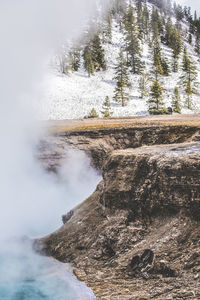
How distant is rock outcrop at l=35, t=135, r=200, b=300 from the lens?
6594 millimetres

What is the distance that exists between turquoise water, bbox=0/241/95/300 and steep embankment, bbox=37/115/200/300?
11.9 inches

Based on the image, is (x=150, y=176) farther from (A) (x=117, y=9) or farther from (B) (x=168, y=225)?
(A) (x=117, y=9)

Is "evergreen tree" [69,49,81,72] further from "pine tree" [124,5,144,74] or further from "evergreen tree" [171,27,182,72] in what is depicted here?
"evergreen tree" [171,27,182,72]

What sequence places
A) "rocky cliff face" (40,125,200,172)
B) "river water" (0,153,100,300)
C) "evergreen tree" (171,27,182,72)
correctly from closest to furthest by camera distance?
"river water" (0,153,100,300)
"rocky cliff face" (40,125,200,172)
"evergreen tree" (171,27,182,72)

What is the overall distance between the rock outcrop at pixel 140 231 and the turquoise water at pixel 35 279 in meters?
0.30

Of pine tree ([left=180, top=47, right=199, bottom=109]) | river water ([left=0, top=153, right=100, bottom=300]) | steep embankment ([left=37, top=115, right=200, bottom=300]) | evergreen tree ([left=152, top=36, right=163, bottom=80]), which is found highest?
evergreen tree ([left=152, top=36, right=163, bottom=80])

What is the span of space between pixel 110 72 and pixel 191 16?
331 ft

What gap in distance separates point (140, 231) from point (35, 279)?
128 inches

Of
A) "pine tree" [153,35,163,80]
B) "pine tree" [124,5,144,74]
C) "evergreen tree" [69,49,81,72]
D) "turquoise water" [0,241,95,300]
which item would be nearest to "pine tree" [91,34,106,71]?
"evergreen tree" [69,49,81,72]

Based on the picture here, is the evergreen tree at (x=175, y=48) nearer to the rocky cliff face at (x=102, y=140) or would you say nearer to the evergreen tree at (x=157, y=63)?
the evergreen tree at (x=157, y=63)

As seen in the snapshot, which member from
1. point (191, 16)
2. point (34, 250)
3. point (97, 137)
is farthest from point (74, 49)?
point (191, 16)

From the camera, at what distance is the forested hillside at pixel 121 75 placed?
4884cm

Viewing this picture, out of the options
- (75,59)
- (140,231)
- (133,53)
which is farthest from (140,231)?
(75,59)

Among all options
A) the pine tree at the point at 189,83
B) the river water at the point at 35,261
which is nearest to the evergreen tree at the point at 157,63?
the pine tree at the point at 189,83
